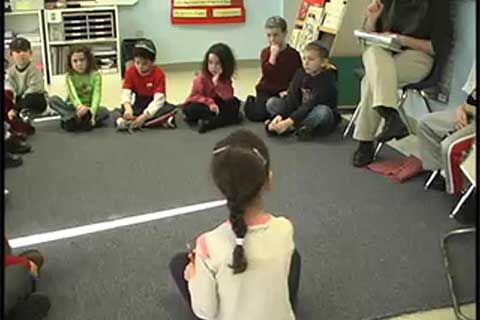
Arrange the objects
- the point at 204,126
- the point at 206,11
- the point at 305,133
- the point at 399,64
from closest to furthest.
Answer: the point at 399,64 → the point at 305,133 → the point at 204,126 → the point at 206,11

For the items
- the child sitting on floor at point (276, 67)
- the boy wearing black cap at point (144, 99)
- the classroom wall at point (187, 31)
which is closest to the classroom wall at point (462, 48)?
the child sitting on floor at point (276, 67)

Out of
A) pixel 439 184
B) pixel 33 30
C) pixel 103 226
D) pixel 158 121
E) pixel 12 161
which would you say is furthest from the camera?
pixel 33 30

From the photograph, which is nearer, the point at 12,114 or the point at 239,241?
the point at 239,241

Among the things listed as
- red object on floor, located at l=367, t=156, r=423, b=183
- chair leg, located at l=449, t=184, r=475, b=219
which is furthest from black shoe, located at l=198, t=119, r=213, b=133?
chair leg, located at l=449, t=184, r=475, b=219

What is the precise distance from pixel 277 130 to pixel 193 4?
2.32 metres

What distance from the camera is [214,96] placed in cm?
405

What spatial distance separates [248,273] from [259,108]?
264 cm

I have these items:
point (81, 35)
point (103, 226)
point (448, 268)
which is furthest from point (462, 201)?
point (81, 35)

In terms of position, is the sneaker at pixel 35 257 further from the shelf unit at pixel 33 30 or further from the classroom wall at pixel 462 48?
the shelf unit at pixel 33 30

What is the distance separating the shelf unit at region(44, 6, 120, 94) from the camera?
5.40m

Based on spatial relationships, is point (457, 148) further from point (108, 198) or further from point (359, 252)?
point (108, 198)

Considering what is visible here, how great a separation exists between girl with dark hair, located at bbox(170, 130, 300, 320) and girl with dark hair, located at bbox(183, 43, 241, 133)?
7.82 ft

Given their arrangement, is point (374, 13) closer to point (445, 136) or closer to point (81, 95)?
point (445, 136)

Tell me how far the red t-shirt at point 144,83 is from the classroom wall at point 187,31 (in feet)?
5.53
